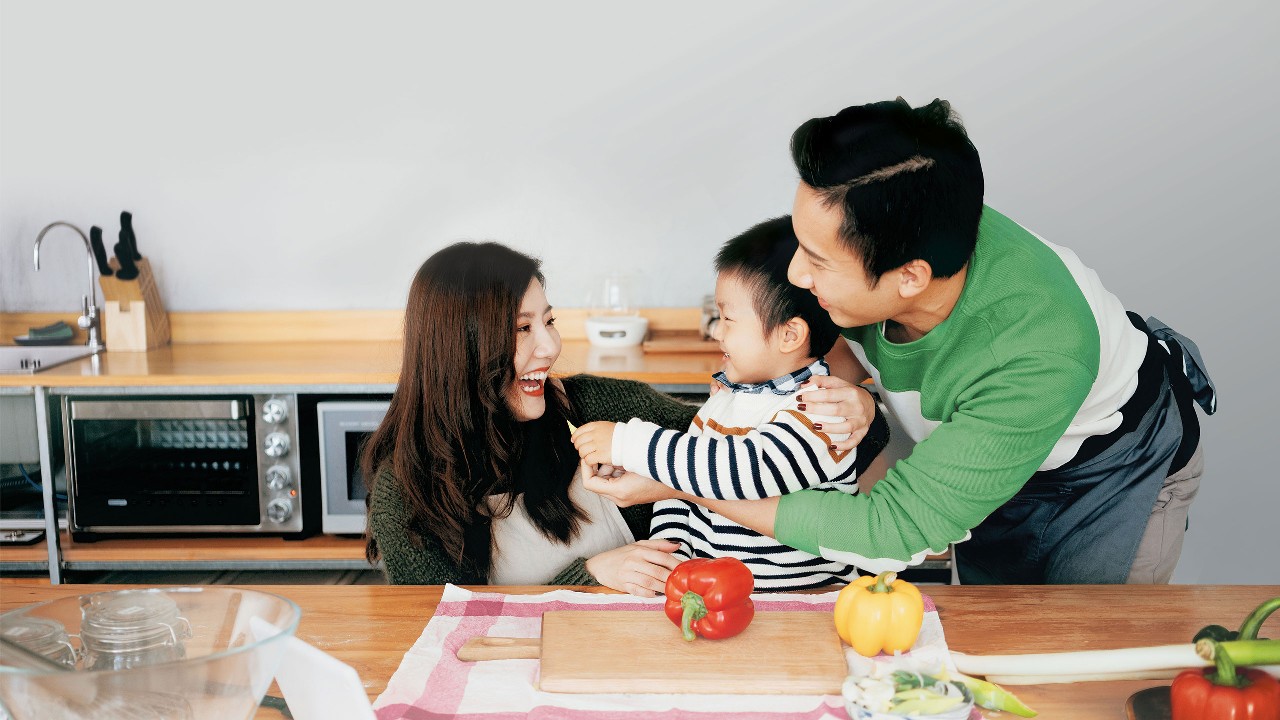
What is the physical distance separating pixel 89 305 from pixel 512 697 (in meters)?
2.83

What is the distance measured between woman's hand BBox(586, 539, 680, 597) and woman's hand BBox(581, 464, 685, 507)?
10cm

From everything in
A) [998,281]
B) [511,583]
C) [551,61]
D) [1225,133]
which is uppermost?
[551,61]

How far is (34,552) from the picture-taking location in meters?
3.02

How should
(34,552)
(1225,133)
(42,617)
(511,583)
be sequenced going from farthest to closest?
1. (1225,133)
2. (34,552)
3. (511,583)
4. (42,617)

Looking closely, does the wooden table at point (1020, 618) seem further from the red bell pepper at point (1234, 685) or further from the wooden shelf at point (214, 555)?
the wooden shelf at point (214, 555)

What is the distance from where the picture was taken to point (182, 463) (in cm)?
296

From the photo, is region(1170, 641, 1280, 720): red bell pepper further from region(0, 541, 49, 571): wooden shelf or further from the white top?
region(0, 541, 49, 571): wooden shelf

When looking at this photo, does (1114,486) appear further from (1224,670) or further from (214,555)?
(214,555)

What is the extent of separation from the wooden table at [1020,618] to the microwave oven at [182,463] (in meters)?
1.35

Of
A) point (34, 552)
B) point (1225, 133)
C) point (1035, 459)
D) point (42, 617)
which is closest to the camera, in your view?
point (42, 617)

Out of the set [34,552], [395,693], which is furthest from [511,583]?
[34,552]

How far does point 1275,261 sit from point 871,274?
2.51 metres

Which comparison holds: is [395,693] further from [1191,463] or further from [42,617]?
[1191,463]

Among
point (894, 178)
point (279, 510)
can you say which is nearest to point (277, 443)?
point (279, 510)
